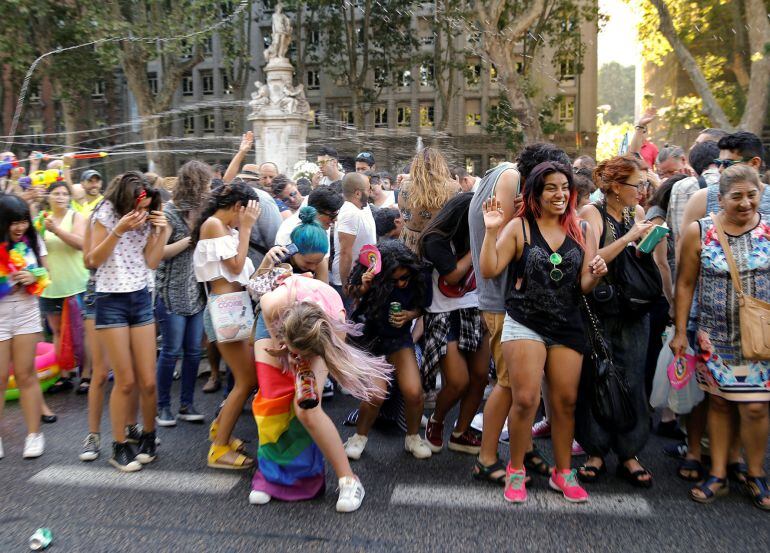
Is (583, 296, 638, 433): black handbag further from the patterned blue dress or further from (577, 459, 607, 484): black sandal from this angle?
the patterned blue dress

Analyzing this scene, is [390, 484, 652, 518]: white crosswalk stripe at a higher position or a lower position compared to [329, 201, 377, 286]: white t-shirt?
lower

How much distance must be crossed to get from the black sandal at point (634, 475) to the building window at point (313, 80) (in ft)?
148

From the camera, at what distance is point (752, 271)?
4.07 m

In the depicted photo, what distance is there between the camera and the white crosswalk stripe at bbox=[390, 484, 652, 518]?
13.0 ft

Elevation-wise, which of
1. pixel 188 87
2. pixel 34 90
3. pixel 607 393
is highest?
pixel 188 87

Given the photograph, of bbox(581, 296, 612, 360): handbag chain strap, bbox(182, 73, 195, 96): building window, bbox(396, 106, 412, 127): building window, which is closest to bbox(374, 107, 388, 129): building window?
bbox(396, 106, 412, 127): building window

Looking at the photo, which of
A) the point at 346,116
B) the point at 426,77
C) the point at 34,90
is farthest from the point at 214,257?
the point at 346,116

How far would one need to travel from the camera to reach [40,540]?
366 centimetres

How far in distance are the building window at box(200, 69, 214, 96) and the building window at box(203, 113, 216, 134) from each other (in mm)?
1668

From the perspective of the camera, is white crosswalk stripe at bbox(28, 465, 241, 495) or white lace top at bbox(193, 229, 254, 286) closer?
white crosswalk stripe at bbox(28, 465, 241, 495)

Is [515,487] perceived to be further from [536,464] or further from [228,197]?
[228,197]

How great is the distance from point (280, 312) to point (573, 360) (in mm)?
1717

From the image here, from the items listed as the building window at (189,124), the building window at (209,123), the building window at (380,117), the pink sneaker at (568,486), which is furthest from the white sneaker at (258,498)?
the building window at (209,123)

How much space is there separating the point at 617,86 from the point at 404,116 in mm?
44397
